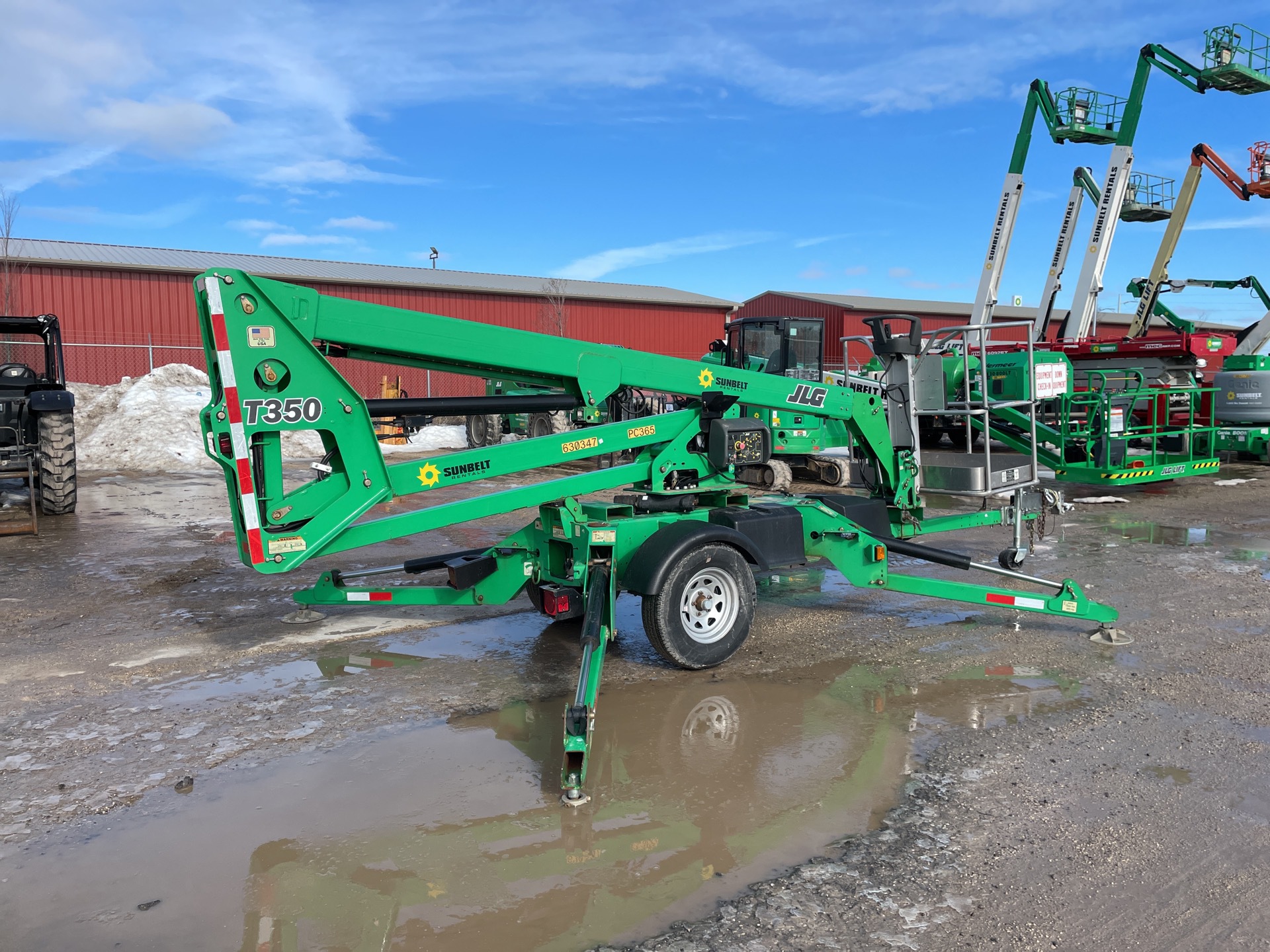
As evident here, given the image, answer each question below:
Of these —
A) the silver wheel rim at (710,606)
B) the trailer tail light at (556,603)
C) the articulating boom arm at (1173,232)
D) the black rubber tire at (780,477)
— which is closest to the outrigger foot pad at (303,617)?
the trailer tail light at (556,603)

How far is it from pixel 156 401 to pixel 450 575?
17289 mm

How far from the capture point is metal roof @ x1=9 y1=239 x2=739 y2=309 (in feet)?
91.1

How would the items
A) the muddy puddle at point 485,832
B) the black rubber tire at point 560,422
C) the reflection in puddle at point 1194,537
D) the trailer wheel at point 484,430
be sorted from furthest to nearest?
1. the trailer wheel at point 484,430
2. the black rubber tire at point 560,422
3. the reflection in puddle at point 1194,537
4. the muddy puddle at point 485,832

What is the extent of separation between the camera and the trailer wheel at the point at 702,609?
5.58 metres

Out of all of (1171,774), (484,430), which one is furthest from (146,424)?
(1171,774)

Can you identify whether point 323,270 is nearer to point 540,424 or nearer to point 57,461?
point 540,424

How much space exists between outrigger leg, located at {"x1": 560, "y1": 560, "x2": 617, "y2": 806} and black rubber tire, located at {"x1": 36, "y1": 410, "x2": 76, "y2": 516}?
927 centimetres

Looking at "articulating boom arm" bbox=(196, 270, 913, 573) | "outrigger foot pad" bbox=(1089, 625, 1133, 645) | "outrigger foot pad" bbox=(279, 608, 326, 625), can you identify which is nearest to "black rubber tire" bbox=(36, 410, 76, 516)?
"outrigger foot pad" bbox=(279, 608, 326, 625)

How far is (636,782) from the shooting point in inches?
169

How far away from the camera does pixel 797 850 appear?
3652mm

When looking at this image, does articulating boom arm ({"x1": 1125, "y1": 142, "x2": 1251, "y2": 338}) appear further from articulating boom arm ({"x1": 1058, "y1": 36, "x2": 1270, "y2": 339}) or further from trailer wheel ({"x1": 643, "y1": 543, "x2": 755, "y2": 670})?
trailer wheel ({"x1": 643, "y1": 543, "x2": 755, "y2": 670})

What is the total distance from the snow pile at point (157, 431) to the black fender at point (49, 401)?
4682 mm

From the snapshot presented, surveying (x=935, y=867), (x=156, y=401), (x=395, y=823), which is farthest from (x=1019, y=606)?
(x=156, y=401)

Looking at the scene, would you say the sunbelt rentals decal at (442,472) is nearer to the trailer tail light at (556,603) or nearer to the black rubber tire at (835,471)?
the trailer tail light at (556,603)
